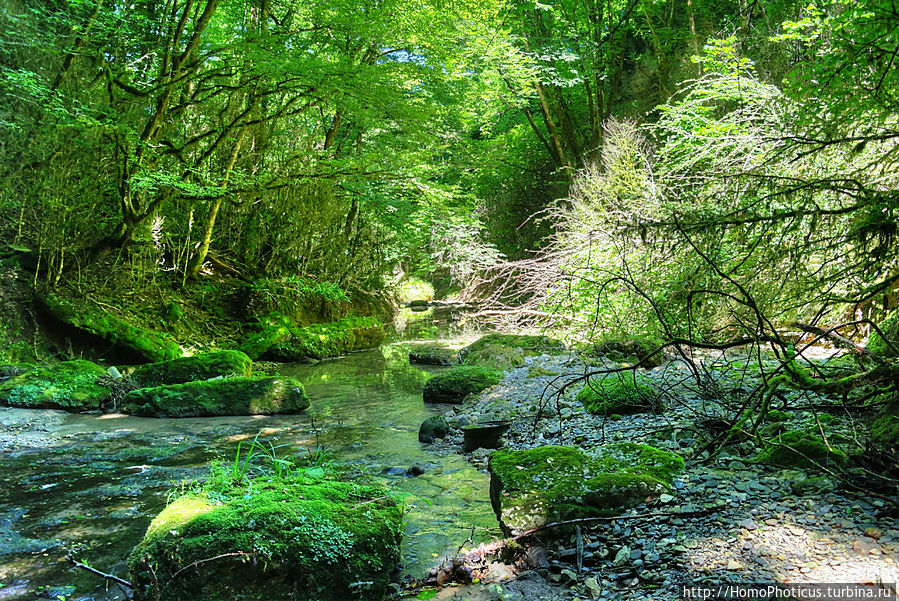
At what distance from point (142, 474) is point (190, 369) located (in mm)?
3908

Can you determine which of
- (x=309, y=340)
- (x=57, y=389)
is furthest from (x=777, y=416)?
(x=309, y=340)

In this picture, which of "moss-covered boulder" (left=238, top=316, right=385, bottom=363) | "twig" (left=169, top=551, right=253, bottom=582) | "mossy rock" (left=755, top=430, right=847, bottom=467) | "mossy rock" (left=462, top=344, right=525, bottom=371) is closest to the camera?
"twig" (left=169, top=551, right=253, bottom=582)

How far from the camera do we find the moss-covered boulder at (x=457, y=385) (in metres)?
7.96

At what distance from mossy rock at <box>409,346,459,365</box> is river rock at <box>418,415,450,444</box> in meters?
5.15

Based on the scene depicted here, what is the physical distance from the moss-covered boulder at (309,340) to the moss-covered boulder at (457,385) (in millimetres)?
5048

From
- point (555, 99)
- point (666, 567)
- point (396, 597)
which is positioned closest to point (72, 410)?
point (396, 597)

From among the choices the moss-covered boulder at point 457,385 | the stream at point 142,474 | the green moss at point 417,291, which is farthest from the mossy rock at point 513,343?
the green moss at point 417,291

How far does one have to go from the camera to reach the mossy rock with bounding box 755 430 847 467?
9.64 ft

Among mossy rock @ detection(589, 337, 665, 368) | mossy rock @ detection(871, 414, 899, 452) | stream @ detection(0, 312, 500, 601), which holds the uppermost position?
mossy rock @ detection(871, 414, 899, 452)

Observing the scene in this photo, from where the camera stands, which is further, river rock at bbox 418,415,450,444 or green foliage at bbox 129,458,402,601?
river rock at bbox 418,415,450,444

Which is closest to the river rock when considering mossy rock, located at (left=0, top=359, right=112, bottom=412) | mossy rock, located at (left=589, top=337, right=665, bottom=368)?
mossy rock, located at (left=589, top=337, right=665, bottom=368)

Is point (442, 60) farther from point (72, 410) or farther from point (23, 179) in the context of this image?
point (72, 410)

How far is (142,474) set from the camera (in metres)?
4.64

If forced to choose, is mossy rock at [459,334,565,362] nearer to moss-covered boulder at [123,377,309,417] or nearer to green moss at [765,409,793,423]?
moss-covered boulder at [123,377,309,417]
